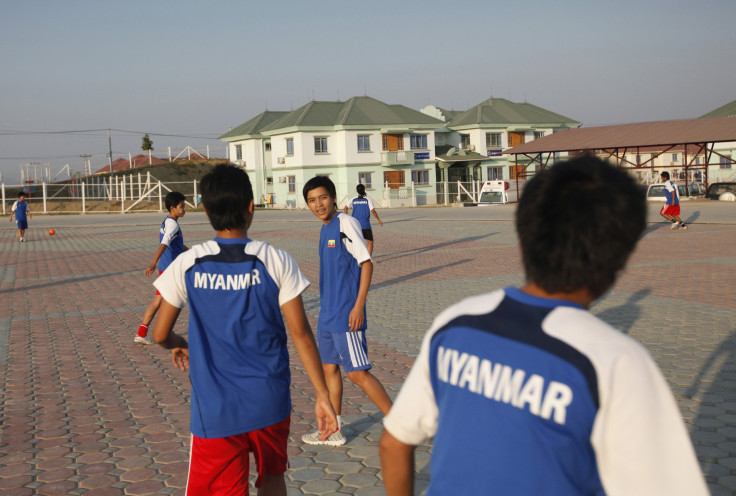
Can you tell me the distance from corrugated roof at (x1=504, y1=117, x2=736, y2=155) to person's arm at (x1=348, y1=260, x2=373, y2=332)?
3578cm

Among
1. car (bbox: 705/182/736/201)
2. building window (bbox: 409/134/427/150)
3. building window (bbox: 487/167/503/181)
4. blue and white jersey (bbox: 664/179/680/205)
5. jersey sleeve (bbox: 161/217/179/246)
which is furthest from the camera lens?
building window (bbox: 487/167/503/181)

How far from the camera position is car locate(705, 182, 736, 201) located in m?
38.1

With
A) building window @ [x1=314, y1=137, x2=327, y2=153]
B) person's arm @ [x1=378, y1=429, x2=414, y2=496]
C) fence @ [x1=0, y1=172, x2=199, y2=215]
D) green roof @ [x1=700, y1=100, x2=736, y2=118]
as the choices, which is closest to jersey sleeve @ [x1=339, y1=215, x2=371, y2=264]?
person's arm @ [x1=378, y1=429, x2=414, y2=496]

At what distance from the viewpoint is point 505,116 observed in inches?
2616

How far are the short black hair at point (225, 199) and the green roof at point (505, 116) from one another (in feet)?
206

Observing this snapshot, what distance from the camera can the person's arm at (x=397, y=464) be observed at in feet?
5.77

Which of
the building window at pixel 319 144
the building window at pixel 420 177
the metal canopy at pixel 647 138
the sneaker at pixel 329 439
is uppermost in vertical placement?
the building window at pixel 319 144

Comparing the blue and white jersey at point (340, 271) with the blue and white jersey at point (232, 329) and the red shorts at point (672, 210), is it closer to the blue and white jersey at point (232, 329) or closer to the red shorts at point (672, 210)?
the blue and white jersey at point (232, 329)

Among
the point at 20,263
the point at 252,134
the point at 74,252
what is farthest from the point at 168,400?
the point at 252,134

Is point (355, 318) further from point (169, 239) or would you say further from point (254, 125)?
point (254, 125)

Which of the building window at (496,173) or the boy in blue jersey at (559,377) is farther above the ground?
the building window at (496,173)

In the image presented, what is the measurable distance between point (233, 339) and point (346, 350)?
6.77ft

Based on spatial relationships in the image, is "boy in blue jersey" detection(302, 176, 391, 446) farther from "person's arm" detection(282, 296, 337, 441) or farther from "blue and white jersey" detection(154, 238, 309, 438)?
"blue and white jersey" detection(154, 238, 309, 438)

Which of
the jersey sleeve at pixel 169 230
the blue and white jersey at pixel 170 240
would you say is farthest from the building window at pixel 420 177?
the jersey sleeve at pixel 169 230
